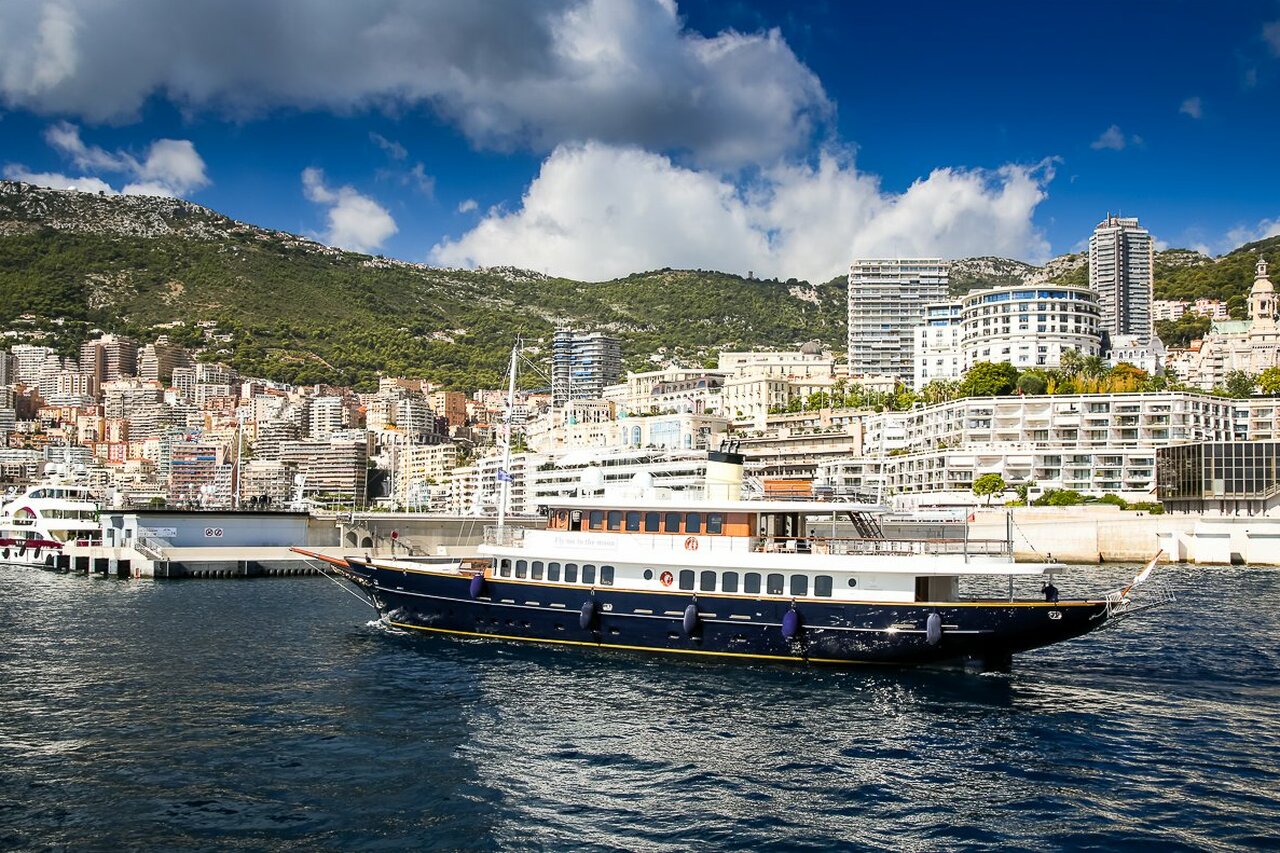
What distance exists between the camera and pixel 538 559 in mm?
31297

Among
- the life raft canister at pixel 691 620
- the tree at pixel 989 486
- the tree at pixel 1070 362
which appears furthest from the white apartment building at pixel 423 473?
the life raft canister at pixel 691 620

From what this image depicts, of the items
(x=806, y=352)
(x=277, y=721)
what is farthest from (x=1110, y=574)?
(x=806, y=352)

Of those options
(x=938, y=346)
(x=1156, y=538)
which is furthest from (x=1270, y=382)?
(x=1156, y=538)

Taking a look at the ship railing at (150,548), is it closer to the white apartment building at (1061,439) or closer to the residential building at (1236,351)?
the white apartment building at (1061,439)

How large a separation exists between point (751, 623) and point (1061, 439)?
86.4 m

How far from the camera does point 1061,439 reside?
105688mm

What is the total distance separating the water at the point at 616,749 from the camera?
16.5 m

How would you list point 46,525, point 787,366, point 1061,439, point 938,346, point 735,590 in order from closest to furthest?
point 735,590
point 46,525
point 1061,439
point 938,346
point 787,366

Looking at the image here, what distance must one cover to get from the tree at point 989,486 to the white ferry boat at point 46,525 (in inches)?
2852

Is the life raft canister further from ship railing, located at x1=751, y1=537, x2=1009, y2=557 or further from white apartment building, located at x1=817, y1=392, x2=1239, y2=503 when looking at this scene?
white apartment building, located at x1=817, y1=392, x2=1239, y2=503

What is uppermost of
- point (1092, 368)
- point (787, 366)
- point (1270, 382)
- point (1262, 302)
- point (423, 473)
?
point (1262, 302)

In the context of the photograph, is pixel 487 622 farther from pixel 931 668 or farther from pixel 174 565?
pixel 174 565

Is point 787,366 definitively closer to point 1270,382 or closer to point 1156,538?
point 1270,382

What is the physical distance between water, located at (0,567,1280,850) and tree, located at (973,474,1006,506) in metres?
65.1
